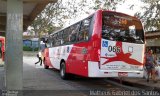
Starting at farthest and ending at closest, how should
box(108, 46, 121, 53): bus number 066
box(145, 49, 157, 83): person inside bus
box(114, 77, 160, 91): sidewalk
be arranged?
box(145, 49, 157, 83): person inside bus < box(114, 77, 160, 91): sidewalk < box(108, 46, 121, 53): bus number 066

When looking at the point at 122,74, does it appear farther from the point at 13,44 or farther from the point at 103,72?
the point at 13,44

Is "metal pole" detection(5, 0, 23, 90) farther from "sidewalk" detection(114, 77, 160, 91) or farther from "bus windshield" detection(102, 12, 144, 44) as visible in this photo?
"sidewalk" detection(114, 77, 160, 91)

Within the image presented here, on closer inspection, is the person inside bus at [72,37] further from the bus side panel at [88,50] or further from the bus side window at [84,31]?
the bus side window at [84,31]

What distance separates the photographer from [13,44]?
9.65 meters

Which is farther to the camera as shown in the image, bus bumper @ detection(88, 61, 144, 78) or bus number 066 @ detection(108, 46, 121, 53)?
bus number 066 @ detection(108, 46, 121, 53)

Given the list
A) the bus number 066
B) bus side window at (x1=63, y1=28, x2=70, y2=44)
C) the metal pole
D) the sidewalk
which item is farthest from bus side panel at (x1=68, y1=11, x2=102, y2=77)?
the metal pole

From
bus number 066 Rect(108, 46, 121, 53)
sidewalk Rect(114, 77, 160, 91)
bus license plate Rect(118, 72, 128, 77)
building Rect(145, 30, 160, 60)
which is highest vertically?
building Rect(145, 30, 160, 60)

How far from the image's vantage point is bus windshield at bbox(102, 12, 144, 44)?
13.1 meters

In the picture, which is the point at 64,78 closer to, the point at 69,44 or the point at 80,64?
the point at 69,44

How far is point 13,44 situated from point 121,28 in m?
5.22

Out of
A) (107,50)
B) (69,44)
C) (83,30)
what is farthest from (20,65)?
(69,44)

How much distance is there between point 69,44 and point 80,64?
2442 mm

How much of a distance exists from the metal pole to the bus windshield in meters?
4.13

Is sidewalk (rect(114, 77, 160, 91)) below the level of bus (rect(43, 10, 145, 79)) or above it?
below
